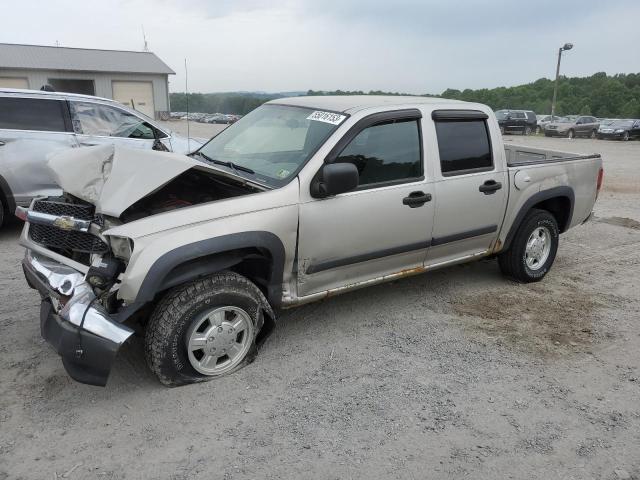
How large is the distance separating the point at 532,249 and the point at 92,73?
37.0 metres

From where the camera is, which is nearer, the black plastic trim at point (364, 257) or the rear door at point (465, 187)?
the black plastic trim at point (364, 257)

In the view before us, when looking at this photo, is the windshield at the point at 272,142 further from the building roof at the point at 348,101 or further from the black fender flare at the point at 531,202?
the black fender flare at the point at 531,202

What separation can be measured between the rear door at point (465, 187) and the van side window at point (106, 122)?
15.0 feet

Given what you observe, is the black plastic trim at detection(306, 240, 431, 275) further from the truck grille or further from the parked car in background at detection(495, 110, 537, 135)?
the parked car in background at detection(495, 110, 537, 135)

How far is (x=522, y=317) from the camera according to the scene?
15.0ft

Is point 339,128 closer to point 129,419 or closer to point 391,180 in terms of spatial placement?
point 391,180

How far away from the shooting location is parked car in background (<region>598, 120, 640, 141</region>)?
29.8 metres

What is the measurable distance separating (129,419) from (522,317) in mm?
3220

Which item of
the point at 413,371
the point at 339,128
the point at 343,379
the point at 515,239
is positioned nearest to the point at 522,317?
the point at 515,239

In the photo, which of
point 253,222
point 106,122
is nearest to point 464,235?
point 253,222

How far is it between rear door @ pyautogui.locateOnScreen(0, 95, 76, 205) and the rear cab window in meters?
4.72

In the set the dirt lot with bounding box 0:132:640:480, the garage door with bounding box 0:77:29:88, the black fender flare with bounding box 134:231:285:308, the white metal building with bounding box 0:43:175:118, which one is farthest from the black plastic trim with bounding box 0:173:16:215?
the garage door with bounding box 0:77:29:88

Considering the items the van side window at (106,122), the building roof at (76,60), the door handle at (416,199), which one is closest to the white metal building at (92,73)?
the building roof at (76,60)

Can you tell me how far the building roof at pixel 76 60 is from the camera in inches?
1358
